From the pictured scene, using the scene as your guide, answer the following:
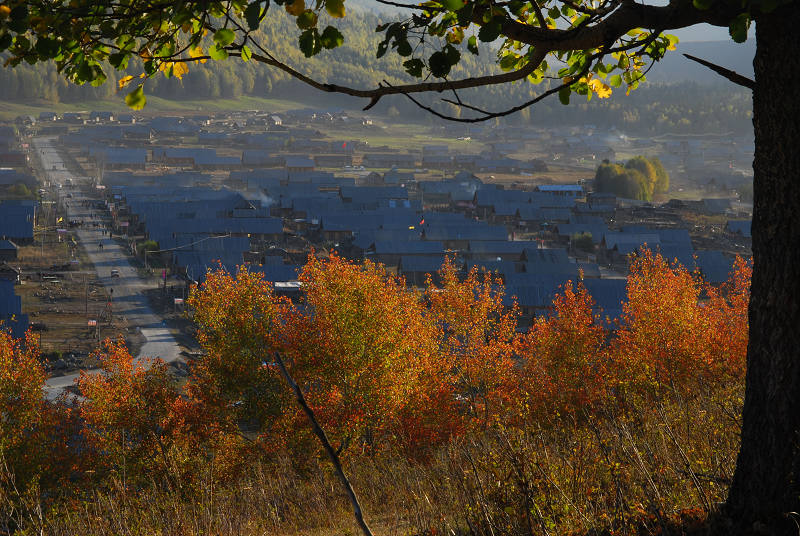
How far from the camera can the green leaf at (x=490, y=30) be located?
2262 mm

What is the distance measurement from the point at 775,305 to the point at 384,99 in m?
102

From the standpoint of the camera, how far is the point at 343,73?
115375mm

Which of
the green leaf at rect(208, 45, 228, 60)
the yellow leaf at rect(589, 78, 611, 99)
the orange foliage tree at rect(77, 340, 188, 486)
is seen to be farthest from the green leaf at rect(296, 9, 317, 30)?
the orange foliage tree at rect(77, 340, 188, 486)

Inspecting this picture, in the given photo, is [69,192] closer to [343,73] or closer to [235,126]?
[235,126]

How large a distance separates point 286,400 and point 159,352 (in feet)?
35.6

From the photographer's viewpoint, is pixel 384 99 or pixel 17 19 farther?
pixel 384 99

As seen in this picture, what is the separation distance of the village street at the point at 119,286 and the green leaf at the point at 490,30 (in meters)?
17.4

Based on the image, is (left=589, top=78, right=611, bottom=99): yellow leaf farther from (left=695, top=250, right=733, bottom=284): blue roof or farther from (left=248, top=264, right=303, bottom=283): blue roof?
(left=695, top=250, right=733, bottom=284): blue roof

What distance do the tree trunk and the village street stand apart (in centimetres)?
1757

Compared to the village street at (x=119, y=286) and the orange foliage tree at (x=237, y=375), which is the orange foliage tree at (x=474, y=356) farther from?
the village street at (x=119, y=286)

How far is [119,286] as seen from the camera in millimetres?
28672

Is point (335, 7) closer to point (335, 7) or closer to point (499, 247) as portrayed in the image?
point (335, 7)

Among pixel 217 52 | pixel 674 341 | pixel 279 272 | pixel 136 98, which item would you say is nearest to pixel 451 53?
pixel 217 52

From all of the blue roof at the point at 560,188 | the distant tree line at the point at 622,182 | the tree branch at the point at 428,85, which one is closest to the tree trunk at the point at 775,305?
the tree branch at the point at 428,85
